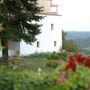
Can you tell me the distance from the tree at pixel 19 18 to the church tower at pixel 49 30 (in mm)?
12704

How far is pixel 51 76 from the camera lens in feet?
29.2

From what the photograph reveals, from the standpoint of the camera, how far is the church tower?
43.9 meters

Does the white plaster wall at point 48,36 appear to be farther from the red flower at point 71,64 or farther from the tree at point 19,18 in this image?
the red flower at point 71,64

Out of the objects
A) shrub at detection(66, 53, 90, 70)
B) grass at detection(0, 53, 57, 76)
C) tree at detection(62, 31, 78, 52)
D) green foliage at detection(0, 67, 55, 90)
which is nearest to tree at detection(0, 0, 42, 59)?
grass at detection(0, 53, 57, 76)

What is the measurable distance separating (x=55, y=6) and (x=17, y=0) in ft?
71.6

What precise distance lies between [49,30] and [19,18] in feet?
55.3

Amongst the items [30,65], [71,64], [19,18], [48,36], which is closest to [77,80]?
[71,64]

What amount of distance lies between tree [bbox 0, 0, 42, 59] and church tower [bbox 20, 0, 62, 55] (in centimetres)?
1270

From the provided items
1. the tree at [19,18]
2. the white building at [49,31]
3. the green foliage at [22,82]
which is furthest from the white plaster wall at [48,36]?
the green foliage at [22,82]

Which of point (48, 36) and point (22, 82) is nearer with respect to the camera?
point (22, 82)

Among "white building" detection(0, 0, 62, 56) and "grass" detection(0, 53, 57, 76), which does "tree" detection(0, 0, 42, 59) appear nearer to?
"grass" detection(0, 53, 57, 76)

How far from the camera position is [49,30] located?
45.5 m

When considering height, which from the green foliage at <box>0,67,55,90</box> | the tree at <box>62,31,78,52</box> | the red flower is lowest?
the tree at <box>62,31,78,52</box>

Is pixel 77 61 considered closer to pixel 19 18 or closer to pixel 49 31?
pixel 19 18
